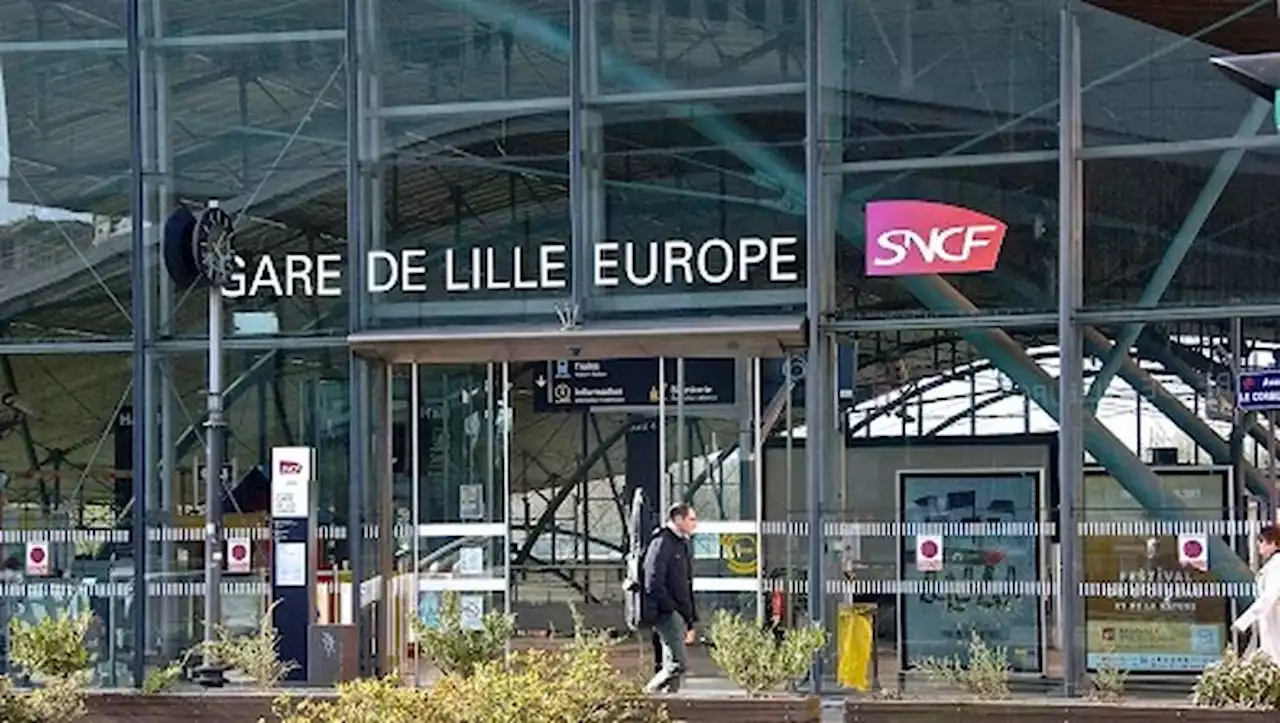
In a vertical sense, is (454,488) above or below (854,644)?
above

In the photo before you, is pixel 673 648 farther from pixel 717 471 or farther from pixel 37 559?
pixel 37 559

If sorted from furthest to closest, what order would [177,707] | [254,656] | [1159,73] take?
[1159,73], [254,656], [177,707]

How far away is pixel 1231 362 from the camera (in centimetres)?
1689

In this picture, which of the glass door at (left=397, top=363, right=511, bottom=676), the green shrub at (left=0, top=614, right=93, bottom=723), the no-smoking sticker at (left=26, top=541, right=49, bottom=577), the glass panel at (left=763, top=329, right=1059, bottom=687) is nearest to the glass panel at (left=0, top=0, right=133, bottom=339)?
the no-smoking sticker at (left=26, top=541, right=49, bottom=577)

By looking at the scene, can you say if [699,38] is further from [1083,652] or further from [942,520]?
[1083,652]

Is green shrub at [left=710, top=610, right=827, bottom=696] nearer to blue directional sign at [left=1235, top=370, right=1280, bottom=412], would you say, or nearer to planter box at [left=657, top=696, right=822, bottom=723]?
planter box at [left=657, top=696, right=822, bottom=723]

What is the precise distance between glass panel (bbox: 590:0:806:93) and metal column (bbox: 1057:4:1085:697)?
2219 millimetres

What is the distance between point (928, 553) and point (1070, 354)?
1.96 meters

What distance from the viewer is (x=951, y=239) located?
17.4 m

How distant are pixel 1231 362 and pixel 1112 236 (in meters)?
1.34

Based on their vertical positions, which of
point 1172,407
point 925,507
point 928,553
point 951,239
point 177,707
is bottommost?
point 177,707

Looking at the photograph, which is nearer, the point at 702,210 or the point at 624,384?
the point at 702,210

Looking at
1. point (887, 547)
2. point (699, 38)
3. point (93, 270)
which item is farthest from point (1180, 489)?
point (93, 270)

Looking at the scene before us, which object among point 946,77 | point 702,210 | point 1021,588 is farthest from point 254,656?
point 946,77
